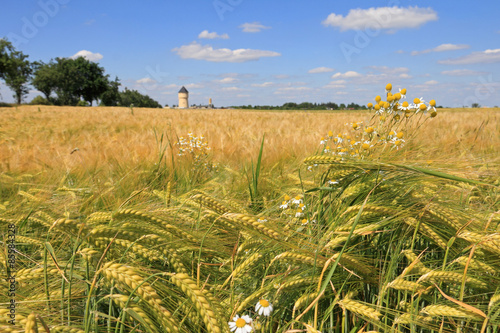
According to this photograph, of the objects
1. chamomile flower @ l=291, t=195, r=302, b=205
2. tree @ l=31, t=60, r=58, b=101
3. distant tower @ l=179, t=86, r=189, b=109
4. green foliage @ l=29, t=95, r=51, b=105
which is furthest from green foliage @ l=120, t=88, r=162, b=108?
chamomile flower @ l=291, t=195, r=302, b=205

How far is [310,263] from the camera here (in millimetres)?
917

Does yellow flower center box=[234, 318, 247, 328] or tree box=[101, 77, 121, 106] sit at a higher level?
tree box=[101, 77, 121, 106]

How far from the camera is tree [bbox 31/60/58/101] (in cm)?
5072

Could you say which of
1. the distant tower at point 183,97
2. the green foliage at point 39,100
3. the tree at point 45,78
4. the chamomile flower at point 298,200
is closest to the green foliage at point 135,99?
the distant tower at point 183,97

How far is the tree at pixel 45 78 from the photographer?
1997 inches

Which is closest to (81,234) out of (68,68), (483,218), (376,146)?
(483,218)

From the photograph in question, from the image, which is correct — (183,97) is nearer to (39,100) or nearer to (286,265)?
(39,100)

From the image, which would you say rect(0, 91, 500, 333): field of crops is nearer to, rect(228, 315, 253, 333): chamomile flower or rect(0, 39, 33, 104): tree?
rect(228, 315, 253, 333): chamomile flower

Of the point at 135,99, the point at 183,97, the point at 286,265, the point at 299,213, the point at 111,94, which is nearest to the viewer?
the point at 286,265

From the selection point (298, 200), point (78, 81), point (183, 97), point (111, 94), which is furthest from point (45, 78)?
point (298, 200)

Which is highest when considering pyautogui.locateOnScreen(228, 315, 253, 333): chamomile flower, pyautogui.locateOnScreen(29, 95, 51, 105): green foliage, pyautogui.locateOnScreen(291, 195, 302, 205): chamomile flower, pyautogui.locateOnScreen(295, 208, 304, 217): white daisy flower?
pyautogui.locateOnScreen(29, 95, 51, 105): green foliage

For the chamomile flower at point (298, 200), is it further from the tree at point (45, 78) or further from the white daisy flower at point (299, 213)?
the tree at point (45, 78)

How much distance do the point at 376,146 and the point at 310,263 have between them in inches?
43.6

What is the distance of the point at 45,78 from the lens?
50.5 metres
